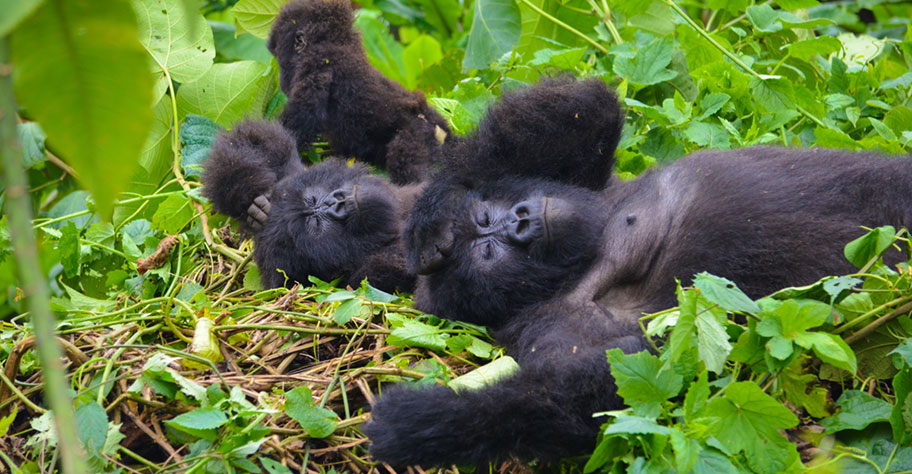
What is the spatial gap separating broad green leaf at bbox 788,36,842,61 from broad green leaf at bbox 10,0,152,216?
2737 millimetres

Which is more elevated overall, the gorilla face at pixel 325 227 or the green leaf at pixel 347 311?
the green leaf at pixel 347 311

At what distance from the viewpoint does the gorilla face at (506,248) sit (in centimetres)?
211

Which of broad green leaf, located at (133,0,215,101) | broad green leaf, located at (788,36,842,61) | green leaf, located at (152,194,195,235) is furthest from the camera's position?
broad green leaf, located at (133,0,215,101)

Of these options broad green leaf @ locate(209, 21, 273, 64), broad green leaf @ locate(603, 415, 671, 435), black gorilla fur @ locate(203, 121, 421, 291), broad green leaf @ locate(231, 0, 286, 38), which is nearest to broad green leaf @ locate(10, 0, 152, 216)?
broad green leaf @ locate(603, 415, 671, 435)

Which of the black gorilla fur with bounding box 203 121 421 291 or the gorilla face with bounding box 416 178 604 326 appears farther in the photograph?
the black gorilla fur with bounding box 203 121 421 291

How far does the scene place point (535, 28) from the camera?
11.6ft

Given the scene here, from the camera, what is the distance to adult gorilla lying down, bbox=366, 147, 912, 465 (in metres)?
1.60

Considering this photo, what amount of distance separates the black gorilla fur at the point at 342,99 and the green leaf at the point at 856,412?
74.3 inches

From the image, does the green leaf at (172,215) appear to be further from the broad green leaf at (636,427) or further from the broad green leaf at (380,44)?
the broad green leaf at (636,427)

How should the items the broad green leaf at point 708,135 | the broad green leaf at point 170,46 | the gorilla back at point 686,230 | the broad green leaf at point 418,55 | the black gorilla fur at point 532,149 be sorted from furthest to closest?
the broad green leaf at point 418,55
the broad green leaf at point 170,46
the broad green leaf at point 708,135
the black gorilla fur at point 532,149
the gorilla back at point 686,230

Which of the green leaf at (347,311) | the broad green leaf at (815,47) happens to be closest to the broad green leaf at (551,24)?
the broad green leaf at (815,47)

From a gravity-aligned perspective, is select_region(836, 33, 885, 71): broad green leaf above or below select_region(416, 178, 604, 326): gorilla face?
above

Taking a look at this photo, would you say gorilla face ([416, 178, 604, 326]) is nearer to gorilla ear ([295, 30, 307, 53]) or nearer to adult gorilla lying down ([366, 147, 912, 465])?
adult gorilla lying down ([366, 147, 912, 465])

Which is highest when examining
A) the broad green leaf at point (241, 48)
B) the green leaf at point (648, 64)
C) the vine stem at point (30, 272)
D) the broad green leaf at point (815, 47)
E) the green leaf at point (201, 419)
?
the vine stem at point (30, 272)
